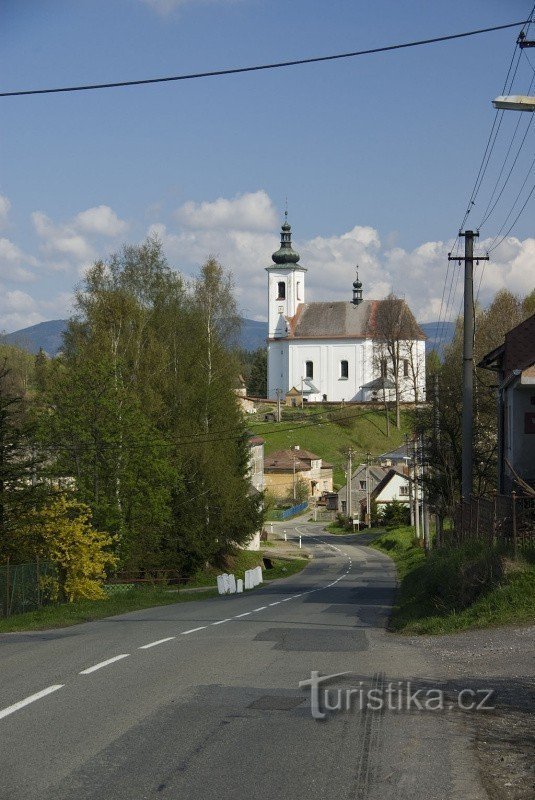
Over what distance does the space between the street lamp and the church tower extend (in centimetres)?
13196

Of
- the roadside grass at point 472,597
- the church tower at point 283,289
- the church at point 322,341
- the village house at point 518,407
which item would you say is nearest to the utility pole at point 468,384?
the village house at point 518,407

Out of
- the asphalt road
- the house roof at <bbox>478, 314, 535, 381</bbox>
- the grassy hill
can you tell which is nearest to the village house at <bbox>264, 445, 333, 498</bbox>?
the grassy hill

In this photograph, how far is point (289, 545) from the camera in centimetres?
8194

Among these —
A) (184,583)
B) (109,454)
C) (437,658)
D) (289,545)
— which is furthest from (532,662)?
(289,545)

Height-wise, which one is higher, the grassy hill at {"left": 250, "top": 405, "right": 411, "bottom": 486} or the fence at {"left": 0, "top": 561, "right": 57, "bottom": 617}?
the grassy hill at {"left": 250, "top": 405, "right": 411, "bottom": 486}

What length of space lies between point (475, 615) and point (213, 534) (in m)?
33.3

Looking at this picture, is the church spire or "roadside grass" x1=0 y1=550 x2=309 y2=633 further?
the church spire

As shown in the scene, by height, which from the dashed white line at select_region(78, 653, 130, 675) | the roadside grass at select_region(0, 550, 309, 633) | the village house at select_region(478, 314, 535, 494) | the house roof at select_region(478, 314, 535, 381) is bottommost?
the roadside grass at select_region(0, 550, 309, 633)

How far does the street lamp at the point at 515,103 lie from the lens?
14438 mm

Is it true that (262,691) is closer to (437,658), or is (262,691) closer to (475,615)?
(437,658)

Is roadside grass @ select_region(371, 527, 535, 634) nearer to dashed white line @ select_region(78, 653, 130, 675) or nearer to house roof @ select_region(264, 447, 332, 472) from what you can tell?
dashed white line @ select_region(78, 653, 130, 675)

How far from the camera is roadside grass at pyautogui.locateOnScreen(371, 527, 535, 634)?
50.0 feet

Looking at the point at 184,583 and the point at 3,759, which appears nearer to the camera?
the point at 3,759

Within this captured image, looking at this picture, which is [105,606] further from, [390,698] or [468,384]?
[390,698]
